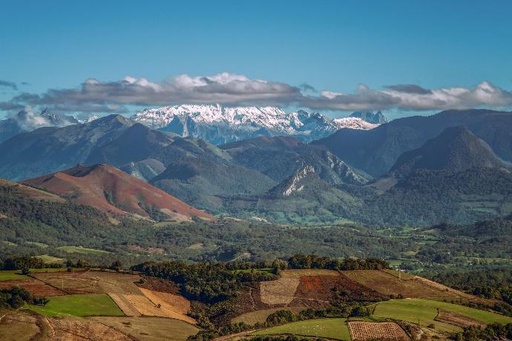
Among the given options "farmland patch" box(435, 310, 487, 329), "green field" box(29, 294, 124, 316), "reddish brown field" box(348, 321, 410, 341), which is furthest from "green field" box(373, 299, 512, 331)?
"green field" box(29, 294, 124, 316)

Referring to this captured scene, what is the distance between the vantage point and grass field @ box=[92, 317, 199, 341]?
178625 mm

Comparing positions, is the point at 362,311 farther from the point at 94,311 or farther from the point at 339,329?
the point at 94,311

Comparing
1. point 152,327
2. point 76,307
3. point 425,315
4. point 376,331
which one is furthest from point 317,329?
point 76,307

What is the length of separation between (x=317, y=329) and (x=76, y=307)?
52.1m

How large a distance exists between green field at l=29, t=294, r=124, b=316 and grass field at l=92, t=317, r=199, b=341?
4.81 meters

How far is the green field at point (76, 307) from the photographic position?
183750mm

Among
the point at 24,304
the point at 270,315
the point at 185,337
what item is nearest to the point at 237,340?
the point at 185,337

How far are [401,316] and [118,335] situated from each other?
5907 cm

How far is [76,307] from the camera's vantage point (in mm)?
191875

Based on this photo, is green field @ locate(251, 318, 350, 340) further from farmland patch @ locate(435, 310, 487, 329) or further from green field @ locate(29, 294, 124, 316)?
green field @ locate(29, 294, 124, 316)

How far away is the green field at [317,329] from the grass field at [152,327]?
56.9 ft

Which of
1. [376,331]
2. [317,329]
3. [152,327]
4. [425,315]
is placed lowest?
[152,327]

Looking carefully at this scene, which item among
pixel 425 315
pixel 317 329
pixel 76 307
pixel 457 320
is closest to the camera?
pixel 317 329

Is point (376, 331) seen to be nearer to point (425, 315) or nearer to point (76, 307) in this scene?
point (425, 315)
